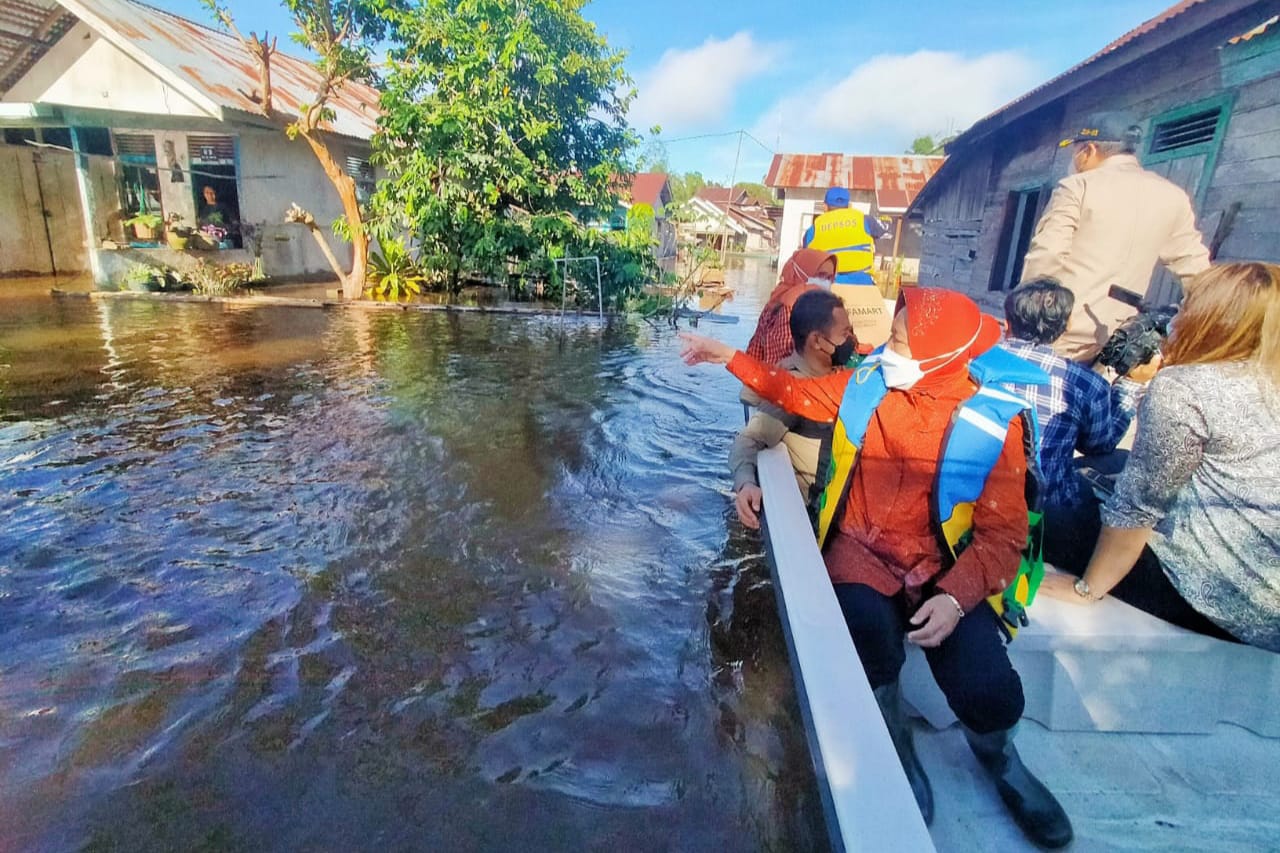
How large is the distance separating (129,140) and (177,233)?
2.06m

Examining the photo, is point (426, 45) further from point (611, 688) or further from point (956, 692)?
point (956, 692)

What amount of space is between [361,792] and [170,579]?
1.78 metres

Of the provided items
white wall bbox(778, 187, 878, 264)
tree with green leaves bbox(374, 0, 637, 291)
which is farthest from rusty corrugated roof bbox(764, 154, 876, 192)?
tree with green leaves bbox(374, 0, 637, 291)

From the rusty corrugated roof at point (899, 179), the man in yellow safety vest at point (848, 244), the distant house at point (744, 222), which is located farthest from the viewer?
the distant house at point (744, 222)

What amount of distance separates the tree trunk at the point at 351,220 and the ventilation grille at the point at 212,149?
77.6 inches

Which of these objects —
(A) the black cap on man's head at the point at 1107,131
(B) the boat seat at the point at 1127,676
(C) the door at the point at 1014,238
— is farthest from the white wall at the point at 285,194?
(B) the boat seat at the point at 1127,676

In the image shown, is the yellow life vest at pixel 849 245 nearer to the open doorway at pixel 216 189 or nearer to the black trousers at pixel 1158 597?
the black trousers at pixel 1158 597

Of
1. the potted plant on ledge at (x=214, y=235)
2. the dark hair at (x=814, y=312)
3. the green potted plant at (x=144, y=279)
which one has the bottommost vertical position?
the green potted plant at (x=144, y=279)

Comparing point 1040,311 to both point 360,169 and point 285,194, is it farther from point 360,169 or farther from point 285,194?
point 360,169

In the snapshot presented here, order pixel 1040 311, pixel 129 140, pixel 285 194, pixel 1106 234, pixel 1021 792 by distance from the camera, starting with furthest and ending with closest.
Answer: pixel 285 194 → pixel 129 140 → pixel 1106 234 → pixel 1040 311 → pixel 1021 792

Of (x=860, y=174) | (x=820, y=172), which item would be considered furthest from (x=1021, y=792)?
(x=860, y=174)

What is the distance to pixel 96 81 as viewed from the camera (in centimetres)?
1250

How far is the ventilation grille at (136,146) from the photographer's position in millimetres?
12914

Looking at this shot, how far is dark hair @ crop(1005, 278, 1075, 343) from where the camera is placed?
105 inches
